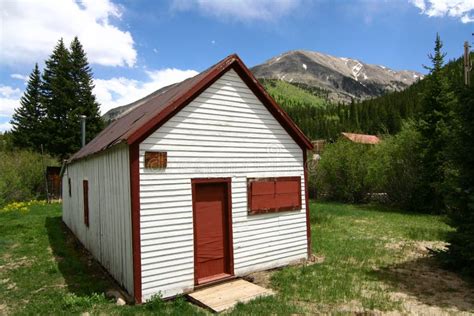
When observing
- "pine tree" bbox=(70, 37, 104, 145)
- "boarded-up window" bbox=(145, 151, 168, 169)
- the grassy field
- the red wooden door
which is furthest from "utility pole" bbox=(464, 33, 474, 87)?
"pine tree" bbox=(70, 37, 104, 145)

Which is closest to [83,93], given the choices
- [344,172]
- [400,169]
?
[344,172]

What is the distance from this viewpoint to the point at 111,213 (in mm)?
8070

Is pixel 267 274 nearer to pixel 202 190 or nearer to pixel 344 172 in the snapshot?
pixel 202 190

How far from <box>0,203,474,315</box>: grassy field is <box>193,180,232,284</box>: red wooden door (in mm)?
951

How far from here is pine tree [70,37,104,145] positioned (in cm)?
3731

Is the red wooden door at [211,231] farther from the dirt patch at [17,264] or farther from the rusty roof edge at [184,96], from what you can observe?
the dirt patch at [17,264]

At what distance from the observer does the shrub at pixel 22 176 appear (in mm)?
25359

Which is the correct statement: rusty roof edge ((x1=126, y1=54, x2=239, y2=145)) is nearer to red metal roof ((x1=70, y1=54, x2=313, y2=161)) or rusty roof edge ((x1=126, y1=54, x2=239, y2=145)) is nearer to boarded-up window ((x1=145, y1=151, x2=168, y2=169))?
red metal roof ((x1=70, y1=54, x2=313, y2=161))

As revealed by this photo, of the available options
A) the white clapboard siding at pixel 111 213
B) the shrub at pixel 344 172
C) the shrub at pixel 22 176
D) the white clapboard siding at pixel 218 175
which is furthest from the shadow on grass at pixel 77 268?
the shrub at pixel 344 172

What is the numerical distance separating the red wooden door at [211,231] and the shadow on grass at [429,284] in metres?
3.67

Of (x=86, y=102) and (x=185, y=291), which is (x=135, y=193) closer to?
(x=185, y=291)

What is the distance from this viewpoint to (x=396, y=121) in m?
85.9

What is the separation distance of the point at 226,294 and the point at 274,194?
2.89 metres

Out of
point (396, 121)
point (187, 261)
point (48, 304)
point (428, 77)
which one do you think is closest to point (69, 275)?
point (48, 304)
